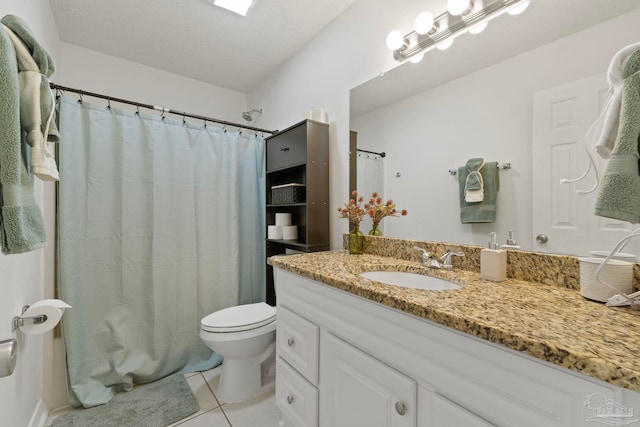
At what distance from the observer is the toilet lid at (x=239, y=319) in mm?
1534

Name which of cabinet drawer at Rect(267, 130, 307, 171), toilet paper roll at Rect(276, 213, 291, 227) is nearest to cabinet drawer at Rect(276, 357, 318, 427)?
toilet paper roll at Rect(276, 213, 291, 227)

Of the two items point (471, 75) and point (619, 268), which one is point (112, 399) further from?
point (471, 75)

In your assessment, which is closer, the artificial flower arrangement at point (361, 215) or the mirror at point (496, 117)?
the mirror at point (496, 117)

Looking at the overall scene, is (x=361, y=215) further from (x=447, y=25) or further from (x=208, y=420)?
(x=208, y=420)

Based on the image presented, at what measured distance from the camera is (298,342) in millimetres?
1176

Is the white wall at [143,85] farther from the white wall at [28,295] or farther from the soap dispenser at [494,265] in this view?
the soap dispenser at [494,265]

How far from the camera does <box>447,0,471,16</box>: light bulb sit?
44.9 inches

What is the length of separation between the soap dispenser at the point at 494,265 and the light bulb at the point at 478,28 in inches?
36.5

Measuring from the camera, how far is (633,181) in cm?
59

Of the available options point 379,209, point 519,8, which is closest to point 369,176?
point 379,209

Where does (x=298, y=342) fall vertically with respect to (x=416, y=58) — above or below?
below

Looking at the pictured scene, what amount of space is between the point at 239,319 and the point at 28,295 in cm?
97

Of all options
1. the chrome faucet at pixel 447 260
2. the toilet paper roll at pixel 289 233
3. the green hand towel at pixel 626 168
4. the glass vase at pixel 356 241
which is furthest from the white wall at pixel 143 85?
the green hand towel at pixel 626 168

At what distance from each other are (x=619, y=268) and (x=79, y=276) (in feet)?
7.75
